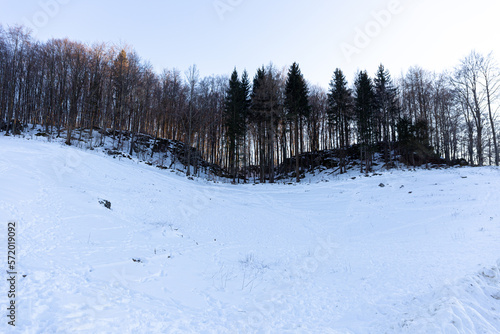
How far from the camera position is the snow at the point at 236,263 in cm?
323

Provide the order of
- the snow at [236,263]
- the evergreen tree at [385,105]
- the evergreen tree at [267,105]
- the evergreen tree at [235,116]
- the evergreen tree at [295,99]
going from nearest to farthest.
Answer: the snow at [236,263], the evergreen tree at [267,105], the evergreen tree at [295,99], the evergreen tree at [235,116], the evergreen tree at [385,105]

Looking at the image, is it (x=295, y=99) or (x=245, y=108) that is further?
(x=245, y=108)

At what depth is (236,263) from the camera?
19.9 feet

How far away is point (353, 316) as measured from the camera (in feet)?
12.3

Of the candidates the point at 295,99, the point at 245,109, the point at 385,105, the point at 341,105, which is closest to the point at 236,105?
the point at 245,109

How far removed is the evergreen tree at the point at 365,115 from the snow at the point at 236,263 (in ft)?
59.6

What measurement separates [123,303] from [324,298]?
3.71 meters

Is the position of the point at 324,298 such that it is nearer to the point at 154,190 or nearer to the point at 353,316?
the point at 353,316

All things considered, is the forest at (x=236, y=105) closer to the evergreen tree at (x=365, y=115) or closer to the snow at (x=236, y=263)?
the evergreen tree at (x=365, y=115)

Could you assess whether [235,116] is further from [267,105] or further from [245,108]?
[267,105]

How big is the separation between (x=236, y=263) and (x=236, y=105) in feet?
89.0

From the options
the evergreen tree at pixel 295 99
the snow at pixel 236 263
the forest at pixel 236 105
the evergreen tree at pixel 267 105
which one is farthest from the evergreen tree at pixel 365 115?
the snow at pixel 236 263

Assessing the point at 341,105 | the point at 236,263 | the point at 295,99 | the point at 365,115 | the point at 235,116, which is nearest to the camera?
the point at 236,263

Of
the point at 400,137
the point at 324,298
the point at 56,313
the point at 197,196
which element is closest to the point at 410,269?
the point at 324,298
